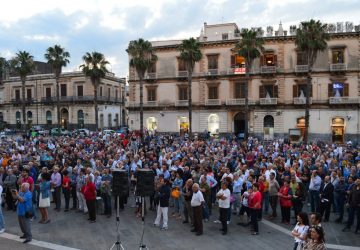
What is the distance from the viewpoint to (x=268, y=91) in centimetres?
4253

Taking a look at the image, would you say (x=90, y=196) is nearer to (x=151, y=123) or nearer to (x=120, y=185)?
(x=120, y=185)

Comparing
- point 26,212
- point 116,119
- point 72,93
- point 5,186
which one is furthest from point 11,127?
point 26,212

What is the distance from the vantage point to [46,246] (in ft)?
33.4

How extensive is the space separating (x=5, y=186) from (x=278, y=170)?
1113 cm

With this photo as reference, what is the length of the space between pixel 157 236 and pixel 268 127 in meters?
A: 34.5

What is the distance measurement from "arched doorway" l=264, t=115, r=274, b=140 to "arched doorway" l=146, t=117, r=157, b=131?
1484 cm

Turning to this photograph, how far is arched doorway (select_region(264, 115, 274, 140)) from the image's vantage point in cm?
4306

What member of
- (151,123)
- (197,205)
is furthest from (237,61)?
(197,205)

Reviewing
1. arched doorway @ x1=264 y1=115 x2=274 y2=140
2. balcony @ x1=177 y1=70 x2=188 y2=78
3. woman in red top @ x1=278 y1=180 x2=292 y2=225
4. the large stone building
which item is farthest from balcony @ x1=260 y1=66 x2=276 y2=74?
woman in red top @ x1=278 y1=180 x2=292 y2=225

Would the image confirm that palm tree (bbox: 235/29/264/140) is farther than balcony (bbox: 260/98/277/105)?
No

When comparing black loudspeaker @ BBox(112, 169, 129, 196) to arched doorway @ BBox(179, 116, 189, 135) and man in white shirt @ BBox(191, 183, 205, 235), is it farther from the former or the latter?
arched doorway @ BBox(179, 116, 189, 135)

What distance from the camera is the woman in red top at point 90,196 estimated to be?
12328 mm

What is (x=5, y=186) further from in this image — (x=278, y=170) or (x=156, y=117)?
(x=156, y=117)

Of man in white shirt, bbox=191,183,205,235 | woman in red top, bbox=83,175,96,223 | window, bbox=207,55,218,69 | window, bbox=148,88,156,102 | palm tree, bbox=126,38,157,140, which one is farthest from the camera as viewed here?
window, bbox=148,88,156,102
